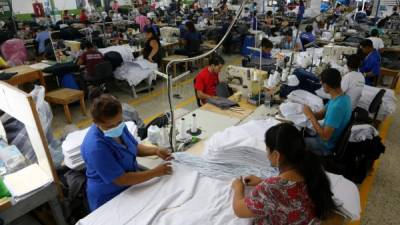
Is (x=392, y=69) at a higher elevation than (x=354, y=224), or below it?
higher

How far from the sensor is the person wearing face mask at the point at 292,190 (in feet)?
4.38

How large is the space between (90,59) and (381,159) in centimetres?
494

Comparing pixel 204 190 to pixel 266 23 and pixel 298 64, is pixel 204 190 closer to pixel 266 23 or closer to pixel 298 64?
pixel 298 64

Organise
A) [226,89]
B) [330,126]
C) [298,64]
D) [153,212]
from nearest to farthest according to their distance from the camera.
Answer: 1. [153,212]
2. [330,126]
3. [226,89]
4. [298,64]

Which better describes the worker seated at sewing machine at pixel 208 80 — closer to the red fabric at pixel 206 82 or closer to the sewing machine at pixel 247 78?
the red fabric at pixel 206 82

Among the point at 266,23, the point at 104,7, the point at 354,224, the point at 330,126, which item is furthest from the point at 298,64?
the point at 104,7

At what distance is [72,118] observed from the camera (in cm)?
516

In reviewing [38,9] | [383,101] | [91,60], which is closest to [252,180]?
[383,101]

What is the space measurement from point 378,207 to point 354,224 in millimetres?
452

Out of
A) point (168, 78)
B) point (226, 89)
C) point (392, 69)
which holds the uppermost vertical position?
point (168, 78)

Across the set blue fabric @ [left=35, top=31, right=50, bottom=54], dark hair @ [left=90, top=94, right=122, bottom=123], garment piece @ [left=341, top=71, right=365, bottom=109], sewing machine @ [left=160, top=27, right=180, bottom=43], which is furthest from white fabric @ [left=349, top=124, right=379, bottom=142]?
blue fabric @ [left=35, top=31, right=50, bottom=54]

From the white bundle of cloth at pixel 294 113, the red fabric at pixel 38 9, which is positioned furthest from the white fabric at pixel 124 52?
the red fabric at pixel 38 9

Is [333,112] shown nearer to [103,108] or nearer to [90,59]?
[103,108]

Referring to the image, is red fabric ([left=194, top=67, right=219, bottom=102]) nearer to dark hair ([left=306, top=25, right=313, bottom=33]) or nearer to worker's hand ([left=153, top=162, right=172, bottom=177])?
worker's hand ([left=153, top=162, right=172, bottom=177])
